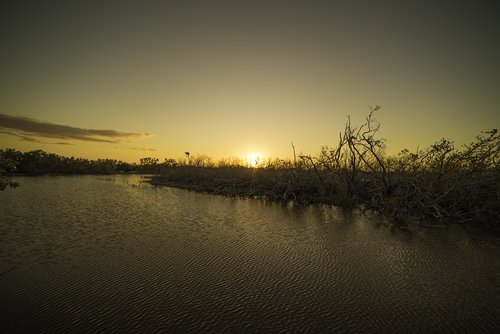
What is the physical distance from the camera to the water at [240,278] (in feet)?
11.5

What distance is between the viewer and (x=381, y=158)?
13.0 meters

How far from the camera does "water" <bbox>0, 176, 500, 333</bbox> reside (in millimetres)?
3514

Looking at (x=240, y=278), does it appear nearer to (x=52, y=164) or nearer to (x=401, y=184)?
(x=401, y=184)

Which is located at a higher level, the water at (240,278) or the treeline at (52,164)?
the treeline at (52,164)

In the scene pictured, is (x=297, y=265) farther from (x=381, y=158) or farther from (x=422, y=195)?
(x=381, y=158)

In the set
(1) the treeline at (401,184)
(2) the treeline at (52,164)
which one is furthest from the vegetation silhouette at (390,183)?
(2) the treeline at (52,164)

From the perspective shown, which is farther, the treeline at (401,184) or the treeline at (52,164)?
the treeline at (52,164)

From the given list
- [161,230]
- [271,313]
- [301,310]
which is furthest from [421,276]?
[161,230]

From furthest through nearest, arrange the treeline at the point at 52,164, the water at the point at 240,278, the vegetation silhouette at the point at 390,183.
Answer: the treeline at the point at 52,164, the vegetation silhouette at the point at 390,183, the water at the point at 240,278

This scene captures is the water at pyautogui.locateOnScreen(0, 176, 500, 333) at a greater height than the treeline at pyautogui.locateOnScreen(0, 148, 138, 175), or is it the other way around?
the treeline at pyautogui.locateOnScreen(0, 148, 138, 175)

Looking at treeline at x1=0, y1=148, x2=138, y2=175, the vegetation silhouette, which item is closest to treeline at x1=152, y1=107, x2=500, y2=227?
the vegetation silhouette

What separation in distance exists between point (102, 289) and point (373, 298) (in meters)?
4.05

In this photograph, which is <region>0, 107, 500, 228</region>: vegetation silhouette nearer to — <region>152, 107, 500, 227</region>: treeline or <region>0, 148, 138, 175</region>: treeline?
<region>152, 107, 500, 227</region>: treeline

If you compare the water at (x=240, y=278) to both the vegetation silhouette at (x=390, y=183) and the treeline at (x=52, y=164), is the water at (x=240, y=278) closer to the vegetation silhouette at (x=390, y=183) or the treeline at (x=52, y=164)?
the vegetation silhouette at (x=390, y=183)
